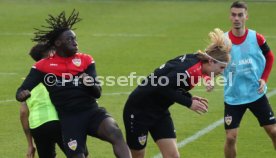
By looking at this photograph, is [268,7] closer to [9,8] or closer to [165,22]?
[165,22]

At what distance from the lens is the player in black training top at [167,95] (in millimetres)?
10250

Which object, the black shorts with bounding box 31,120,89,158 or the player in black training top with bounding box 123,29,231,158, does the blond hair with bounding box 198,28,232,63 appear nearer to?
the player in black training top with bounding box 123,29,231,158

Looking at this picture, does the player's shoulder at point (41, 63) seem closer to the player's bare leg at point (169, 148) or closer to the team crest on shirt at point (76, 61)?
the team crest on shirt at point (76, 61)

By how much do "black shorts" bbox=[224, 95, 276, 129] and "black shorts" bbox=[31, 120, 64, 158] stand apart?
2.50 meters

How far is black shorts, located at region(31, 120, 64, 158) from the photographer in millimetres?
10695

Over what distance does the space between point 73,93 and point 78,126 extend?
1.28ft

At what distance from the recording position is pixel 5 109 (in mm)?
16297

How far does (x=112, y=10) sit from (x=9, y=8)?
3322 mm

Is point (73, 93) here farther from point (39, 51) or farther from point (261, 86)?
point (261, 86)

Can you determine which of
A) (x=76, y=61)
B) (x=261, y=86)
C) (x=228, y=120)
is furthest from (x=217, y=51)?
(x=228, y=120)

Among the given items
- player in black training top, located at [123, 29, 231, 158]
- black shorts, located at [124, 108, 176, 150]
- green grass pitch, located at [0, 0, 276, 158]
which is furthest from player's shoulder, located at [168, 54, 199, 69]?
green grass pitch, located at [0, 0, 276, 158]

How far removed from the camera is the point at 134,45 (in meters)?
23.2

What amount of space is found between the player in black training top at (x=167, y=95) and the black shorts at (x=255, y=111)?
144 centimetres

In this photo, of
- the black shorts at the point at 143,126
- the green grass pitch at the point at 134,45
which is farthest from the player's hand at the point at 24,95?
the green grass pitch at the point at 134,45
